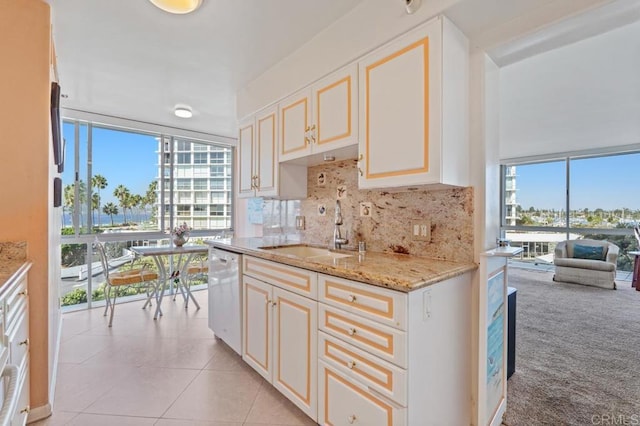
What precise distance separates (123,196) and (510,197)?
7.55 m

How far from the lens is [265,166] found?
2771 mm

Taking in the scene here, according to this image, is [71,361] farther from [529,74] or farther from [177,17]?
[529,74]

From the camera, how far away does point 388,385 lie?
126 cm

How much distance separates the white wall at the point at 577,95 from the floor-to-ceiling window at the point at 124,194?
14.3 ft

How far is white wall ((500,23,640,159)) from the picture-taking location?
98.9 inches

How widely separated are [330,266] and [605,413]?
1.91 m

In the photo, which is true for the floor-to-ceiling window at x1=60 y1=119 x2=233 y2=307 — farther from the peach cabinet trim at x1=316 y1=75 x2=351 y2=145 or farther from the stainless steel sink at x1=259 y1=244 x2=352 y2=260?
the peach cabinet trim at x1=316 y1=75 x2=351 y2=145

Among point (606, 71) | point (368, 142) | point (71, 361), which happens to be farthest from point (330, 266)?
point (606, 71)

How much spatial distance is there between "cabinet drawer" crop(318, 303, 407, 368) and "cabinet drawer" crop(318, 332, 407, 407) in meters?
0.03

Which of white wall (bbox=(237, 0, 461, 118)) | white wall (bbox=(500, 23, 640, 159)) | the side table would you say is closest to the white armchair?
the side table

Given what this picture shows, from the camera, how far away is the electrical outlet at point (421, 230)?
187 centimetres

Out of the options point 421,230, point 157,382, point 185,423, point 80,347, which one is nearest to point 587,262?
point 421,230

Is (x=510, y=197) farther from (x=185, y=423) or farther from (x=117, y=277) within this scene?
(x=117, y=277)

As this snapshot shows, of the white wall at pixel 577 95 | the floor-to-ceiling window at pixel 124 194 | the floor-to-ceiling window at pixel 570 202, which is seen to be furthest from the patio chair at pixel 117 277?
the floor-to-ceiling window at pixel 570 202
